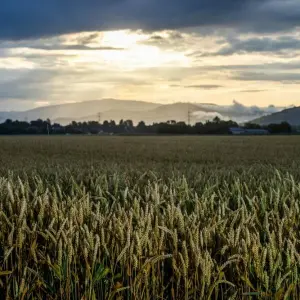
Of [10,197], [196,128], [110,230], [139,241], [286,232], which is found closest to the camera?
[139,241]

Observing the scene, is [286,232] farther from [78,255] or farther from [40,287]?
[40,287]

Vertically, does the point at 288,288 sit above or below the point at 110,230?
below

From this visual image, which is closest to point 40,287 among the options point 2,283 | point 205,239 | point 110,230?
point 2,283

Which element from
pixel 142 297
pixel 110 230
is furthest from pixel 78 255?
pixel 142 297

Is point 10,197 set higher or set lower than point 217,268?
higher

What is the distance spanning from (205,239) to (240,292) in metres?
0.46

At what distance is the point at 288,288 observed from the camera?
3.96 m

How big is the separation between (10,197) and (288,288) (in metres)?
2.58

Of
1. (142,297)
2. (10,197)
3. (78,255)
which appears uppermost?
(10,197)

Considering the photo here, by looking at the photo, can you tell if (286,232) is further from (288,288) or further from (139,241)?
(139,241)

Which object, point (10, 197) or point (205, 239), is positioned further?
point (10, 197)

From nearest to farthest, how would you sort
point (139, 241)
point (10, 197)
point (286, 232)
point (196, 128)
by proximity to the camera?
1. point (139, 241)
2. point (286, 232)
3. point (10, 197)
4. point (196, 128)

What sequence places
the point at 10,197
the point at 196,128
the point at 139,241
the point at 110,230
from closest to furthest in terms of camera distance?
the point at 139,241
the point at 110,230
the point at 10,197
the point at 196,128

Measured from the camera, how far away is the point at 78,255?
4.29 meters
